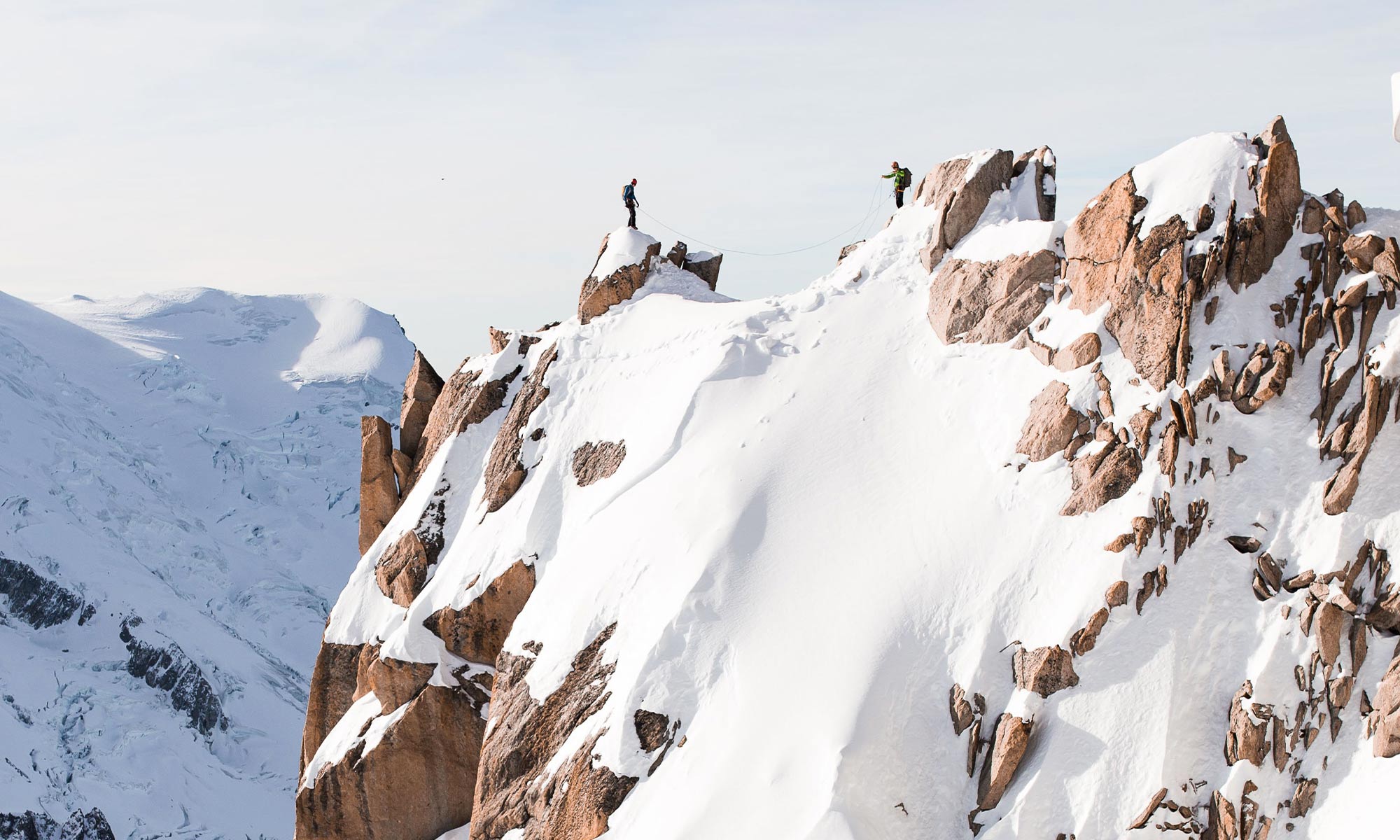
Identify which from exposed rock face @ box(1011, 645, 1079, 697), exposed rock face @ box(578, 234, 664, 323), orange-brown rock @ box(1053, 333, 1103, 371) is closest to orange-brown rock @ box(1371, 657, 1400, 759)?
exposed rock face @ box(1011, 645, 1079, 697)

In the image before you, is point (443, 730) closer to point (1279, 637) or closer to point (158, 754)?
point (1279, 637)

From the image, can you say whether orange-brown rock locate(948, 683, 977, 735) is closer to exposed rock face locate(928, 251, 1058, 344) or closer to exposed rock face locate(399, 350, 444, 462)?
exposed rock face locate(928, 251, 1058, 344)

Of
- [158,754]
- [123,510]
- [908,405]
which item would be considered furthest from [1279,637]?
[123,510]

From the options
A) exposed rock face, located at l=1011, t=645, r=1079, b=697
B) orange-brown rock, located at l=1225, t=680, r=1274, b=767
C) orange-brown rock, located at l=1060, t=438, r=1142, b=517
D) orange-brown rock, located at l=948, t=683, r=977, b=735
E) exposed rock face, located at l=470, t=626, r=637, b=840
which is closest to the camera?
orange-brown rock, located at l=1225, t=680, r=1274, b=767

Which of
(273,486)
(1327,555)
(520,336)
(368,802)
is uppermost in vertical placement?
(520,336)

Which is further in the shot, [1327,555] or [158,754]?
[158,754]

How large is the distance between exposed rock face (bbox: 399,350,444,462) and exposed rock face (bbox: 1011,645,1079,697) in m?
23.3

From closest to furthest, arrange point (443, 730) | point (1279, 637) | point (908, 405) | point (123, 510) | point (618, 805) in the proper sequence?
point (1279, 637), point (618, 805), point (908, 405), point (443, 730), point (123, 510)

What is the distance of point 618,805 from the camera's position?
22781 millimetres

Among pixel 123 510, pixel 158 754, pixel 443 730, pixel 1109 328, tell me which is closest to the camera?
pixel 1109 328

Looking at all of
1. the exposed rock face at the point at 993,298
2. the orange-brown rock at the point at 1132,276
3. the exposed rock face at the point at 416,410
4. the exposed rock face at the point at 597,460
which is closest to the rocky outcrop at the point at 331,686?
the exposed rock face at the point at 416,410

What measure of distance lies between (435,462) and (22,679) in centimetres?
8797

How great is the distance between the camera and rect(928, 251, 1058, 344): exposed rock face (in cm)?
2700

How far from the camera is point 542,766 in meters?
25.2
